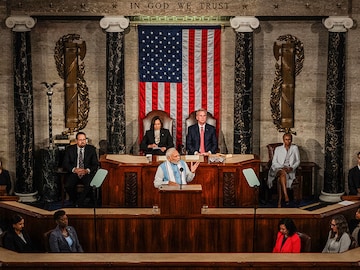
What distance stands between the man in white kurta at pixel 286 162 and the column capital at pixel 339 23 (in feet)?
7.78

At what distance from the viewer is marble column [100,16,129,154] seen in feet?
53.7

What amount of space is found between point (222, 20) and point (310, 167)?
3481mm

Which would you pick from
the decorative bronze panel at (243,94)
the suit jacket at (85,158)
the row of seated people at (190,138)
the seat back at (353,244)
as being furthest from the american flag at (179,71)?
the seat back at (353,244)

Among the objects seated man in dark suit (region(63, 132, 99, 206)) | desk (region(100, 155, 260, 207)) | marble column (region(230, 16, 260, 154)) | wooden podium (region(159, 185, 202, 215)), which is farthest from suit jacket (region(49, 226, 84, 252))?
marble column (region(230, 16, 260, 154))

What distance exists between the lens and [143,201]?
48.3 feet

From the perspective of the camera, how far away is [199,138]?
52.6 feet

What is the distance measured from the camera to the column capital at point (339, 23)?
641 inches

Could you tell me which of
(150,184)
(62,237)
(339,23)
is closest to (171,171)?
(150,184)

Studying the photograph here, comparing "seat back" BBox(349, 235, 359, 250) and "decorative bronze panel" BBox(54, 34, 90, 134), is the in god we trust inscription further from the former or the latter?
"seat back" BBox(349, 235, 359, 250)

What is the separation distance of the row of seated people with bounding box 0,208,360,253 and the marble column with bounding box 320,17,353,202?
15.1 ft

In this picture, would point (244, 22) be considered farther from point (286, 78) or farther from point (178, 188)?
point (178, 188)

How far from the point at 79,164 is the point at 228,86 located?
11.8ft

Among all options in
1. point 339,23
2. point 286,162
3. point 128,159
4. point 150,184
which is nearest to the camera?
point 150,184

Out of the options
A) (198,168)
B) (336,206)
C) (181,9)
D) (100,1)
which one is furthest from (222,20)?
(336,206)
